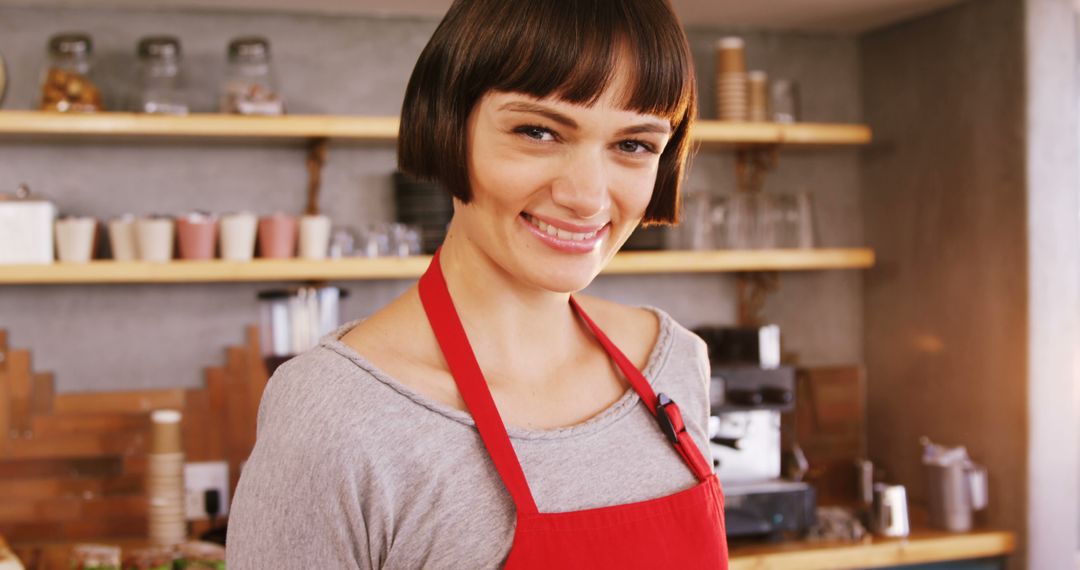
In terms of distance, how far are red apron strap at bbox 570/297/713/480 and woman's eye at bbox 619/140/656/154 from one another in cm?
28

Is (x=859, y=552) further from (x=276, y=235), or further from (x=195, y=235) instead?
(x=195, y=235)

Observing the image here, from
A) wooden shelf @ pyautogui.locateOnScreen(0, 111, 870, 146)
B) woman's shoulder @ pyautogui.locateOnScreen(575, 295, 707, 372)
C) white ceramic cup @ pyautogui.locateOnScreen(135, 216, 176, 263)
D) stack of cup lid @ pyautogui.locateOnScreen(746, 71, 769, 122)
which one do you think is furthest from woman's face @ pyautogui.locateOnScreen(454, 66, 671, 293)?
stack of cup lid @ pyautogui.locateOnScreen(746, 71, 769, 122)

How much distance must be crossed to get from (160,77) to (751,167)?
1.89 m

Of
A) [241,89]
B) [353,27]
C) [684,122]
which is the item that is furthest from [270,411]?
[353,27]

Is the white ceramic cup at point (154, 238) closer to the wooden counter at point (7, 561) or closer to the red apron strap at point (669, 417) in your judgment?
the wooden counter at point (7, 561)

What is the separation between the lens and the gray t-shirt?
883mm

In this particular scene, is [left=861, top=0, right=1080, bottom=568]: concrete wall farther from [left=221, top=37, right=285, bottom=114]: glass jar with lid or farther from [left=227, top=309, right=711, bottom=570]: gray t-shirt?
[left=227, top=309, right=711, bottom=570]: gray t-shirt

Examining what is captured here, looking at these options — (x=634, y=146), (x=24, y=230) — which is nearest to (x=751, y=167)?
(x=24, y=230)

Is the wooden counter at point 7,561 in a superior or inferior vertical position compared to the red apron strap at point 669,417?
inferior

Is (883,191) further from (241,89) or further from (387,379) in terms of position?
(387,379)

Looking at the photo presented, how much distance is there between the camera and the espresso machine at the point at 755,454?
2984 mm

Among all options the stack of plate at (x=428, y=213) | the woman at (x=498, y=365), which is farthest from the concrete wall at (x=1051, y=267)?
the woman at (x=498, y=365)

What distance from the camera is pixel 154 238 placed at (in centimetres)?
288

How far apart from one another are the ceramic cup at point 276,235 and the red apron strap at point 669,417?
1.97 m
